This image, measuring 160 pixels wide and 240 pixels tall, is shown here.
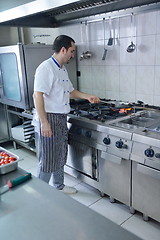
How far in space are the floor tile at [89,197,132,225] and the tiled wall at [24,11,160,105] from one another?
2.83 feet

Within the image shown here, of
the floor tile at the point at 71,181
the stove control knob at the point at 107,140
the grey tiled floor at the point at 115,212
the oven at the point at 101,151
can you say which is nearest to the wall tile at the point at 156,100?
the oven at the point at 101,151

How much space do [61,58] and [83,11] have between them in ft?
2.46

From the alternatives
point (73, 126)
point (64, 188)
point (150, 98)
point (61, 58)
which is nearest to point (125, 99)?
point (150, 98)

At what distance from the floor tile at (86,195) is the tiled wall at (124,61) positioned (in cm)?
86

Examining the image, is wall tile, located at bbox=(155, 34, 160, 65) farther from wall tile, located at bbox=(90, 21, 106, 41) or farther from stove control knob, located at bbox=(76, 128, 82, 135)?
stove control knob, located at bbox=(76, 128, 82, 135)

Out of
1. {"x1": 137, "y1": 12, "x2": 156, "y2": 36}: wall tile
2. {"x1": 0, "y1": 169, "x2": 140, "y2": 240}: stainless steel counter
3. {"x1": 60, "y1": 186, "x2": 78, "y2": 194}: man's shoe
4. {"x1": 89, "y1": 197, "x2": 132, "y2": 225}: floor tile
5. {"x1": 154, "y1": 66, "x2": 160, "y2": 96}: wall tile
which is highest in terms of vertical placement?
{"x1": 137, "y1": 12, "x2": 156, "y2": 36}: wall tile

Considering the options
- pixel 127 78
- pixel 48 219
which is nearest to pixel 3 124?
pixel 127 78

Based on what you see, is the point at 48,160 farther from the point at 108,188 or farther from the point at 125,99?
the point at 125,99

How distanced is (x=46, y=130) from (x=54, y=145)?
6.2 inches

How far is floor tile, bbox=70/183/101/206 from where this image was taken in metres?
1.83

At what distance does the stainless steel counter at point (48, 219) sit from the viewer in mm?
654

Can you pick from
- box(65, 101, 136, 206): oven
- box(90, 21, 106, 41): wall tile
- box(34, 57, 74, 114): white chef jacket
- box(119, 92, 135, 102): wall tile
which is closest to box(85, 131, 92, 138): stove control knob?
box(65, 101, 136, 206): oven

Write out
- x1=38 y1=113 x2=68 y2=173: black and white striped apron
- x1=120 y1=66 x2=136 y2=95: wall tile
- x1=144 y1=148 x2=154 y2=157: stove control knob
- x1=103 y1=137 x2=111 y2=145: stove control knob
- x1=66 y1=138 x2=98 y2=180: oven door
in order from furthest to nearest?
1. x1=120 y1=66 x2=136 y2=95: wall tile
2. x1=66 y1=138 x2=98 y2=180: oven door
3. x1=38 y1=113 x2=68 y2=173: black and white striped apron
4. x1=103 y1=137 x2=111 y2=145: stove control knob
5. x1=144 y1=148 x2=154 y2=157: stove control knob

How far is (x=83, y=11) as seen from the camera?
213 centimetres
